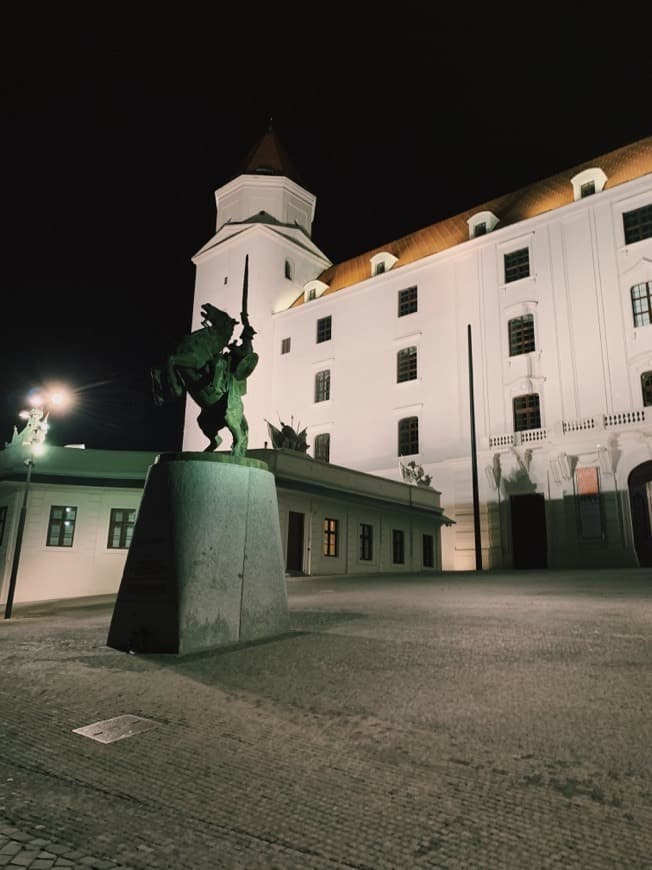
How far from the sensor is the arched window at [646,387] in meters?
26.5

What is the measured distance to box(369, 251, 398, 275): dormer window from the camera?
38.8 metres

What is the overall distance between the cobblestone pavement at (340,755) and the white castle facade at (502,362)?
69.7 feet

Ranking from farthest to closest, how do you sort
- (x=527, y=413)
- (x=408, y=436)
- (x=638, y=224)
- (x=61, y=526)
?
(x=408, y=436), (x=527, y=413), (x=638, y=224), (x=61, y=526)

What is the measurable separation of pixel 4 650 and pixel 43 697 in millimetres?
2807

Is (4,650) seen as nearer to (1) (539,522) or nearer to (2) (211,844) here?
(2) (211,844)

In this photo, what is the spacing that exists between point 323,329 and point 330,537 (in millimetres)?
18870

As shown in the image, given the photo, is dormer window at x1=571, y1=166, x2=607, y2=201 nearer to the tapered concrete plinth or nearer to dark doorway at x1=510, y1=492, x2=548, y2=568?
dark doorway at x1=510, y1=492, x2=548, y2=568

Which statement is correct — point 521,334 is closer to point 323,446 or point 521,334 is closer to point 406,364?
point 406,364

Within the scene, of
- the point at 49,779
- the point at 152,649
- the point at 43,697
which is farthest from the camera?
the point at 152,649

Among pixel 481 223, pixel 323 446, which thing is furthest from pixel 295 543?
pixel 481 223

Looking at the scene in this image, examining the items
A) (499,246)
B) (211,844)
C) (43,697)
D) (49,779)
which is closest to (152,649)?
(43,697)

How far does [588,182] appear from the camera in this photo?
31.2 metres

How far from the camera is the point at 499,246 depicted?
32938 millimetres

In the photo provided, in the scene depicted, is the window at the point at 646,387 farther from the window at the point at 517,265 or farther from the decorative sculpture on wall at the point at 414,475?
the decorative sculpture on wall at the point at 414,475
